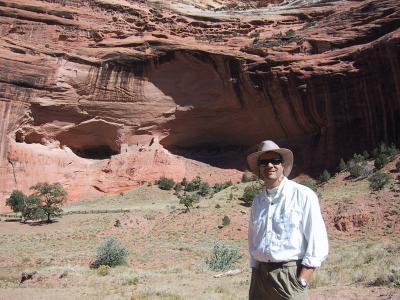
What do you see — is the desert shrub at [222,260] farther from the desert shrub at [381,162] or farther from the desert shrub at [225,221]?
the desert shrub at [381,162]

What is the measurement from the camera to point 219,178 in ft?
109

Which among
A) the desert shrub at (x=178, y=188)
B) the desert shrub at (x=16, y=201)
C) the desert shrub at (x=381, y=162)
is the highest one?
the desert shrub at (x=381, y=162)

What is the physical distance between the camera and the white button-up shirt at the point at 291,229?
111 inches

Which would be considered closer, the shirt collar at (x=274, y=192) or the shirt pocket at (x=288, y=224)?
the shirt pocket at (x=288, y=224)

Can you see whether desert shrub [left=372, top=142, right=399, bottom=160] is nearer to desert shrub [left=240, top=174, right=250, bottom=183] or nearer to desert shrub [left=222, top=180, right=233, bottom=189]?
desert shrub [left=240, top=174, right=250, bottom=183]

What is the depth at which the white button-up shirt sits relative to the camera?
9.26ft

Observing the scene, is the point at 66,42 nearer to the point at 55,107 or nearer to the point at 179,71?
the point at 55,107

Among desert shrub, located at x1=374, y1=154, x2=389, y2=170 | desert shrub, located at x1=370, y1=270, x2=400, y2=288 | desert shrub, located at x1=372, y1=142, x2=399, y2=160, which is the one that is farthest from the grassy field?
desert shrub, located at x1=372, y1=142, x2=399, y2=160

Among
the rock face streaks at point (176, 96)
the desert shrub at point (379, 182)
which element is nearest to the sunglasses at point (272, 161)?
the desert shrub at point (379, 182)

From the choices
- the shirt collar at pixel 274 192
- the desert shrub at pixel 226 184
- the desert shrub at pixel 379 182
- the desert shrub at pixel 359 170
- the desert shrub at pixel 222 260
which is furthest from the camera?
the desert shrub at pixel 226 184

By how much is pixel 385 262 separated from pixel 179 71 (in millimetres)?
25717

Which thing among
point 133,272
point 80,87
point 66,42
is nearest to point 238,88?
point 80,87

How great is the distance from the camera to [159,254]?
1566 centimetres

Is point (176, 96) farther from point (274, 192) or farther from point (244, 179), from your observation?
point (274, 192)
